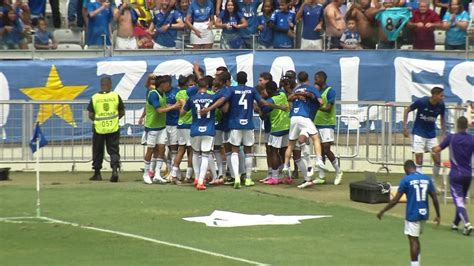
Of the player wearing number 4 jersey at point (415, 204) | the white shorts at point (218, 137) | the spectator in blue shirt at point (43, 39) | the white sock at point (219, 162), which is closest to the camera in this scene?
the player wearing number 4 jersey at point (415, 204)

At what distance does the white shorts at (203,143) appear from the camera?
72.6 ft

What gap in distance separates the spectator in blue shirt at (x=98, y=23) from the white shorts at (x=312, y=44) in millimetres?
4693

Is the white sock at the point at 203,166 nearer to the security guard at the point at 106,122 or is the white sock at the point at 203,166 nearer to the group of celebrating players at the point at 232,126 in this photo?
the group of celebrating players at the point at 232,126

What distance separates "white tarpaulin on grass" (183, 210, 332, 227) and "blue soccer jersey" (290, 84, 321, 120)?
374 cm

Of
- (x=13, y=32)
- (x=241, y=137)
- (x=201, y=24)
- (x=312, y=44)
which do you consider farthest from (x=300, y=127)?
(x=13, y=32)

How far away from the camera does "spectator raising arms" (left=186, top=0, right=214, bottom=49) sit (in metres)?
28.7

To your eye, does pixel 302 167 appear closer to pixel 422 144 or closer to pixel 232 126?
pixel 232 126

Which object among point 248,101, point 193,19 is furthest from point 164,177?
point 193,19

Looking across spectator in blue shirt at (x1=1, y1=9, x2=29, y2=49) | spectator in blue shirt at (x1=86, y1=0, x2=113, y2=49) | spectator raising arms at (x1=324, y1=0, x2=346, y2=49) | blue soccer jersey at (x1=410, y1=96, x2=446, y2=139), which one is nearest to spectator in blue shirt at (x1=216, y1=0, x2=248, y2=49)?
spectator raising arms at (x1=324, y1=0, x2=346, y2=49)

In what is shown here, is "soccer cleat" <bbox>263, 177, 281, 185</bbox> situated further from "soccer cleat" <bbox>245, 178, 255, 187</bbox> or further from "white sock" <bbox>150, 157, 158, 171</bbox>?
"white sock" <bbox>150, 157, 158, 171</bbox>

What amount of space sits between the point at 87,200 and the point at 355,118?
734cm

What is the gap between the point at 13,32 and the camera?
1109 inches

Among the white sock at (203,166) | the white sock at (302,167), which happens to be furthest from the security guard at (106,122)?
the white sock at (302,167)

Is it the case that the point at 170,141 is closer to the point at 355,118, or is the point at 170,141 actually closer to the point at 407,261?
the point at 355,118
